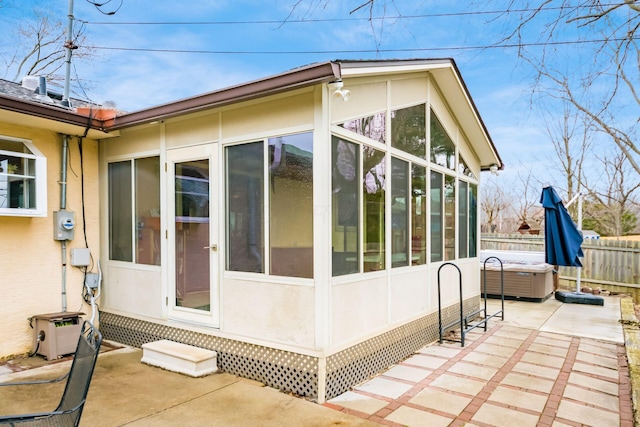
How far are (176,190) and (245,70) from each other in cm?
1456

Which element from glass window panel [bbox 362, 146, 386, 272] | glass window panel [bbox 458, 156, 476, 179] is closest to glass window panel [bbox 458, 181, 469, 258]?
glass window panel [bbox 458, 156, 476, 179]

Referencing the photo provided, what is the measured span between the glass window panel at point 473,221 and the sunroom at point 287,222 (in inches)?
64.1

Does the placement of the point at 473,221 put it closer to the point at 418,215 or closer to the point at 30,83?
the point at 418,215

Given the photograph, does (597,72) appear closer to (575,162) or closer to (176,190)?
(176,190)

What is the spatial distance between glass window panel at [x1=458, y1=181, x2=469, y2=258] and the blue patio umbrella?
225 centimetres

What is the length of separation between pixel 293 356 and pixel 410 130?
3.04 meters

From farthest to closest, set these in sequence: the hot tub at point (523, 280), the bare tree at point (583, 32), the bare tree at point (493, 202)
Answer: the bare tree at point (493, 202), the hot tub at point (523, 280), the bare tree at point (583, 32)

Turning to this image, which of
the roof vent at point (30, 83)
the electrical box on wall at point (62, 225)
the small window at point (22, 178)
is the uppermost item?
the roof vent at point (30, 83)

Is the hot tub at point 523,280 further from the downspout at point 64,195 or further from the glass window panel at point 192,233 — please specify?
the downspout at point 64,195

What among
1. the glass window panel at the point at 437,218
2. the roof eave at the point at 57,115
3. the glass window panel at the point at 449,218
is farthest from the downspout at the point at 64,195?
the glass window panel at the point at 449,218

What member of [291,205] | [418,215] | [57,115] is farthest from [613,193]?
[57,115]

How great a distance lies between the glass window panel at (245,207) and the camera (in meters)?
4.08

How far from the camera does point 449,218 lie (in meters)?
6.33

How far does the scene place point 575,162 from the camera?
56.4 ft
